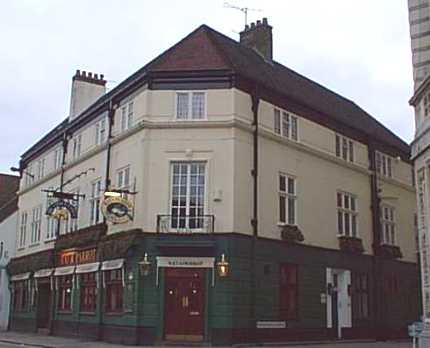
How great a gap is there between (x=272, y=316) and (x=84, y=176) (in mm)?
11323

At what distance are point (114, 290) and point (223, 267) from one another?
5.44 meters

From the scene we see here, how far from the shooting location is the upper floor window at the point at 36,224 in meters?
36.1

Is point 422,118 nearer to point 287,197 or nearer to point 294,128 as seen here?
point 287,197

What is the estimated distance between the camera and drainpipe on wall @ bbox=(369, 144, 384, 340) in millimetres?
31391

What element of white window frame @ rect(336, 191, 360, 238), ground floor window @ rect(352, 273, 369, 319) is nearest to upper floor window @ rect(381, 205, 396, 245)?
white window frame @ rect(336, 191, 360, 238)

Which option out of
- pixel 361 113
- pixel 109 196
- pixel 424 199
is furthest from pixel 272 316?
pixel 361 113

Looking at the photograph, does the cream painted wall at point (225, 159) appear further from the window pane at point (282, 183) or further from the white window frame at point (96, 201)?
the white window frame at point (96, 201)

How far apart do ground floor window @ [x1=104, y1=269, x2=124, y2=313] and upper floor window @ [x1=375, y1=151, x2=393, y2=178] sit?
15.0m

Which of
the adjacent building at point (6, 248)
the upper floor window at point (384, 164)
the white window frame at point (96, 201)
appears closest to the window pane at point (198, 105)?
the white window frame at point (96, 201)

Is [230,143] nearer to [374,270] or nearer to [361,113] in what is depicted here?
[374,270]

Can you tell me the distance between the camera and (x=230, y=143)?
984 inches

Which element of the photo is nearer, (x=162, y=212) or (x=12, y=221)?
(x=162, y=212)

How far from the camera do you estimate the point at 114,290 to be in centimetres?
2662

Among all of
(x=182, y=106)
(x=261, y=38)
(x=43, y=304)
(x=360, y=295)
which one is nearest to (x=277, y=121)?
(x=182, y=106)
